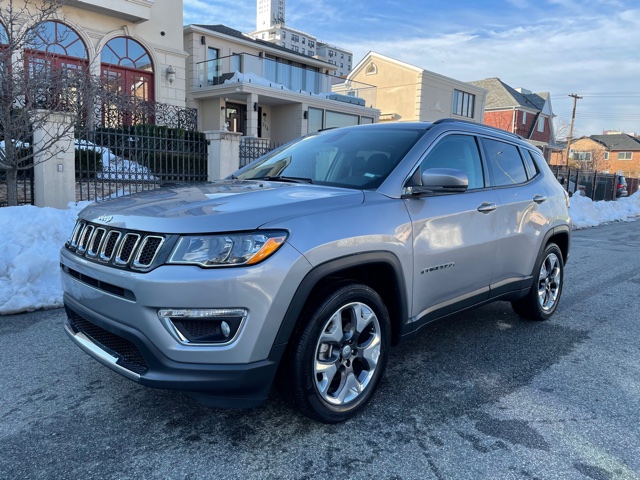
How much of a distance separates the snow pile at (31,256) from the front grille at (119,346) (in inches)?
96.9

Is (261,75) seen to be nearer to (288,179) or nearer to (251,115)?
(251,115)

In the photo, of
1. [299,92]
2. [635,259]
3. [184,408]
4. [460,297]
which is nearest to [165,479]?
[184,408]

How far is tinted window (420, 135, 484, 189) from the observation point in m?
3.60

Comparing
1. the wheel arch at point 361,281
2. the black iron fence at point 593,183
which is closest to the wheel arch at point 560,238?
the wheel arch at point 361,281

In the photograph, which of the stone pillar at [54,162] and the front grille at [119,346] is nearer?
the front grille at [119,346]

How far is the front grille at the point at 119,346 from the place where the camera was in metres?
2.52

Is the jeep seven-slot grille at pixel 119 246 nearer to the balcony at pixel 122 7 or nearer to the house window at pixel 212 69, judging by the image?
the balcony at pixel 122 7

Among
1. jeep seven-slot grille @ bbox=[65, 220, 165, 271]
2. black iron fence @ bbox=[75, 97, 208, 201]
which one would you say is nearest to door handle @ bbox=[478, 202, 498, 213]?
jeep seven-slot grille @ bbox=[65, 220, 165, 271]

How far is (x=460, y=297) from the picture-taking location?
3.70m

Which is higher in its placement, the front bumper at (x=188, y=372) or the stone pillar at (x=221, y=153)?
the stone pillar at (x=221, y=153)

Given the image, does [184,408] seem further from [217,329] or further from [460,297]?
[460,297]

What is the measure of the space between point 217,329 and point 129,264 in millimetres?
555

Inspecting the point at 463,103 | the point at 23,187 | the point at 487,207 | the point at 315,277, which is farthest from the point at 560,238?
the point at 463,103

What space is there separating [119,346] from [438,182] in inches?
81.9
